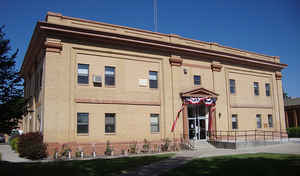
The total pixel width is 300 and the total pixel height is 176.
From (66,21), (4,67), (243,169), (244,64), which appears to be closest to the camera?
(243,169)

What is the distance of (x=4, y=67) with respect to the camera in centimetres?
1238

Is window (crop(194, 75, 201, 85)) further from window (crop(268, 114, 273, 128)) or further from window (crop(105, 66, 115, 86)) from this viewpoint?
window (crop(268, 114, 273, 128))

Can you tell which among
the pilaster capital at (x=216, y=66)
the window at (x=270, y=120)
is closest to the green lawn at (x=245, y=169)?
the pilaster capital at (x=216, y=66)

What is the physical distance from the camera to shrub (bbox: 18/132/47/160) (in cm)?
1672

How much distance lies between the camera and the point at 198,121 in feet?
79.9

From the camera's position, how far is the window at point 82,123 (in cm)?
1883

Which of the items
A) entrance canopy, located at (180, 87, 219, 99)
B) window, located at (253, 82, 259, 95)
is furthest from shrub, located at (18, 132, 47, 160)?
window, located at (253, 82, 259, 95)

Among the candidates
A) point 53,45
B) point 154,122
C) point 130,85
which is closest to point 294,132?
point 154,122

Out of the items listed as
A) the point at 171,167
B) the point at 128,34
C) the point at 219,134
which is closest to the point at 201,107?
the point at 219,134

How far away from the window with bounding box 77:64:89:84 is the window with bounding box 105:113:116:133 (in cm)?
304

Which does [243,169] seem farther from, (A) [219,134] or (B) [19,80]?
(A) [219,134]

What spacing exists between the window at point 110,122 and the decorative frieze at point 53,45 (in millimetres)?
5902

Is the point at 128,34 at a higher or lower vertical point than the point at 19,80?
higher

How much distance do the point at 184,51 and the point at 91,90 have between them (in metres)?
9.29
